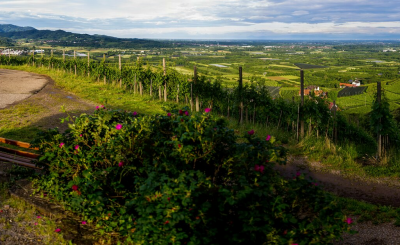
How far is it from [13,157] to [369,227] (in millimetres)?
7142

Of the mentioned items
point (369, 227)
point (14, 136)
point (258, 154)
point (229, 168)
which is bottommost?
point (369, 227)

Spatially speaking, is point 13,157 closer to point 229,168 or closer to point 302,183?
point 229,168

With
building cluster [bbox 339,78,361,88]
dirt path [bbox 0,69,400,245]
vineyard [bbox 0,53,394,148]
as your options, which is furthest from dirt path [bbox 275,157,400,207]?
building cluster [bbox 339,78,361,88]

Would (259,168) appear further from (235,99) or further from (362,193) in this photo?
(235,99)

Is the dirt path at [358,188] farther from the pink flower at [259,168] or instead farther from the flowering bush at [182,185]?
the pink flower at [259,168]

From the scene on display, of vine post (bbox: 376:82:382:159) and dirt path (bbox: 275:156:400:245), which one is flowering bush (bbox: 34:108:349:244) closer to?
dirt path (bbox: 275:156:400:245)

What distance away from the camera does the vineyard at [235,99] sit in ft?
43.9

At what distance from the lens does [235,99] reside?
14.5 metres

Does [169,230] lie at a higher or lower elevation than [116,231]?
higher

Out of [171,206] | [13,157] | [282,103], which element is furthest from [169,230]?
[282,103]

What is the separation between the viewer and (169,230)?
12.1ft

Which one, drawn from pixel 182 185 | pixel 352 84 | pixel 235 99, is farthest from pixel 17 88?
pixel 352 84

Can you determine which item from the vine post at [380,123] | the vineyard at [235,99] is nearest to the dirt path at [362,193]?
the vine post at [380,123]

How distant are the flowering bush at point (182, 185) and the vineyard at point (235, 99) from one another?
8.07m
